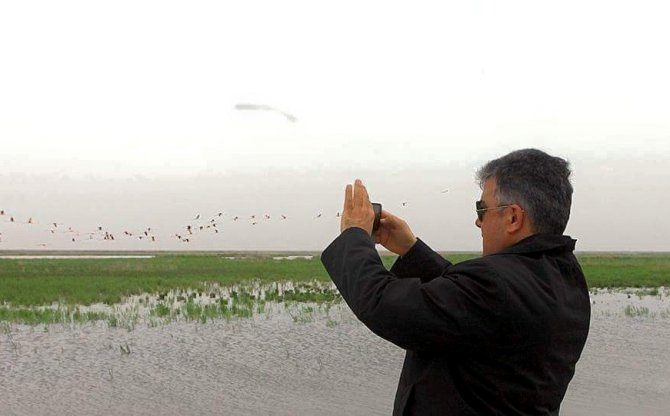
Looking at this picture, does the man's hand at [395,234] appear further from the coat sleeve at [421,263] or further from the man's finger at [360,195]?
the man's finger at [360,195]

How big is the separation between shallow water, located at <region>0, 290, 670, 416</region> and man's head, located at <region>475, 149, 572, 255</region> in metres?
7.07

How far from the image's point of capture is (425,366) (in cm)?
163

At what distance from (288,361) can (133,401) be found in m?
2.77

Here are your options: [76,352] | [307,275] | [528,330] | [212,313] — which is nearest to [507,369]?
[528,330]

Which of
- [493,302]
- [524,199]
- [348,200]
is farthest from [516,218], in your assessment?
[348,200]

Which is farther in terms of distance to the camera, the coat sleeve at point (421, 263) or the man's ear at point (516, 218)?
the coat sleeve at point (421, 263)

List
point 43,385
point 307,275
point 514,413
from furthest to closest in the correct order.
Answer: point 307,275 → point 43,385 → point 514,413

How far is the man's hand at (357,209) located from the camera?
1.72 metres

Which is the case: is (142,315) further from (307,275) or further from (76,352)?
(307,275)

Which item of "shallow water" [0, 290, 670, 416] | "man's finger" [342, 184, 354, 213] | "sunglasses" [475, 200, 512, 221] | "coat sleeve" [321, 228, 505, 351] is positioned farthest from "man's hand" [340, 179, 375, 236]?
"shallow water" [0, 290, 670, 416]

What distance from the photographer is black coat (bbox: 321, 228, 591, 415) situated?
59.9 inches

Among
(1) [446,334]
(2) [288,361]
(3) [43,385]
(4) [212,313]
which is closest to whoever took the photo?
(1) [446,334]

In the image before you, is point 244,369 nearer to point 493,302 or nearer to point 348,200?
point 348,200

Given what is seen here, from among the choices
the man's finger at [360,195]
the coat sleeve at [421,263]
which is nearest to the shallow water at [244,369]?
the coat sleeve at [421,263]
